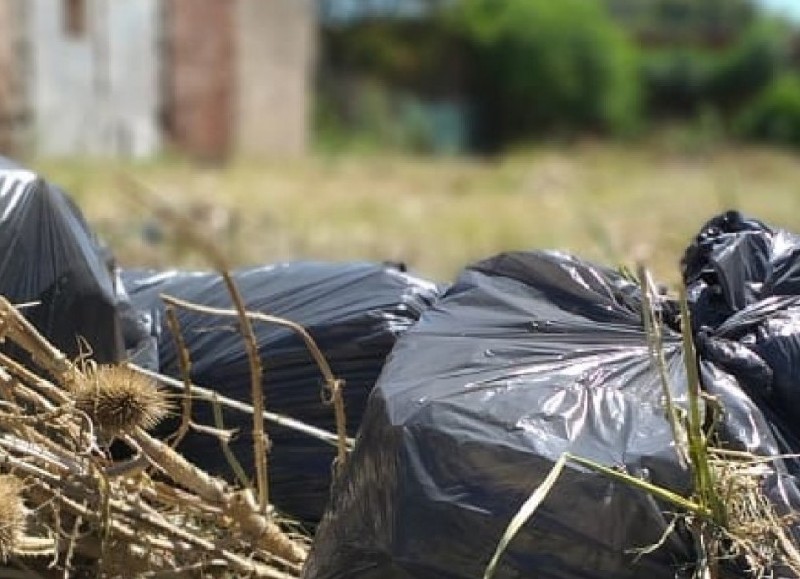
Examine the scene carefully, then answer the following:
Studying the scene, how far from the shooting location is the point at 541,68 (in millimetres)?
31812

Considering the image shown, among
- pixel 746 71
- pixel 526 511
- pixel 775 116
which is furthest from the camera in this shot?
pixel 746 71

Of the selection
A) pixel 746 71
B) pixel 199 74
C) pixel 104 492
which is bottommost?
pixel 746 71

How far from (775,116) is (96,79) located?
18751 millimetres

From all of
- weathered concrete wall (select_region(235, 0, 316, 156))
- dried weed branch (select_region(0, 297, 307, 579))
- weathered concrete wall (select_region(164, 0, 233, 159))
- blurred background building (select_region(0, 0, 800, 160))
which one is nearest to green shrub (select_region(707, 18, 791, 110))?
blurred background building (select_region(0, 0, 800, 160))

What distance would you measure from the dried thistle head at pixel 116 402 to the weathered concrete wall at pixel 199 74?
1869 centimetres

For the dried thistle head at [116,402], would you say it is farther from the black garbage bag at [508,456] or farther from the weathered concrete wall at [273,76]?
the weathered concrete wall at [273,76]

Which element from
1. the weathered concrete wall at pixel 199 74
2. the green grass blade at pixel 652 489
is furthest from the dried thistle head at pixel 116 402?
the weathered concrete wall at pixel 199 74

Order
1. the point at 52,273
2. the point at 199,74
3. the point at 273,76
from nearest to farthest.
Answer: the point at 52,273, the point at 199,74, the point at 273,76

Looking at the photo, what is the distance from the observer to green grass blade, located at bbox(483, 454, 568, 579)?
5.65ft

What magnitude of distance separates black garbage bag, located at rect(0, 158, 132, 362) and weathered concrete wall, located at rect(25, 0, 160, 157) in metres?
14.7

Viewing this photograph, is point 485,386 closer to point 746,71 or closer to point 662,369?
point 662,369

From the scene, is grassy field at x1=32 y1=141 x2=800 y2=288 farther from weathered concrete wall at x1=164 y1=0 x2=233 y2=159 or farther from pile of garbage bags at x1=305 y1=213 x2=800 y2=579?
weathered concrete wall at x1=164 y1=0 x2=233 y2=159

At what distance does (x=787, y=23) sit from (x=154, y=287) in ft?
131

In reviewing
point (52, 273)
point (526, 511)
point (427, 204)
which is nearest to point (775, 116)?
point (427, 204)
